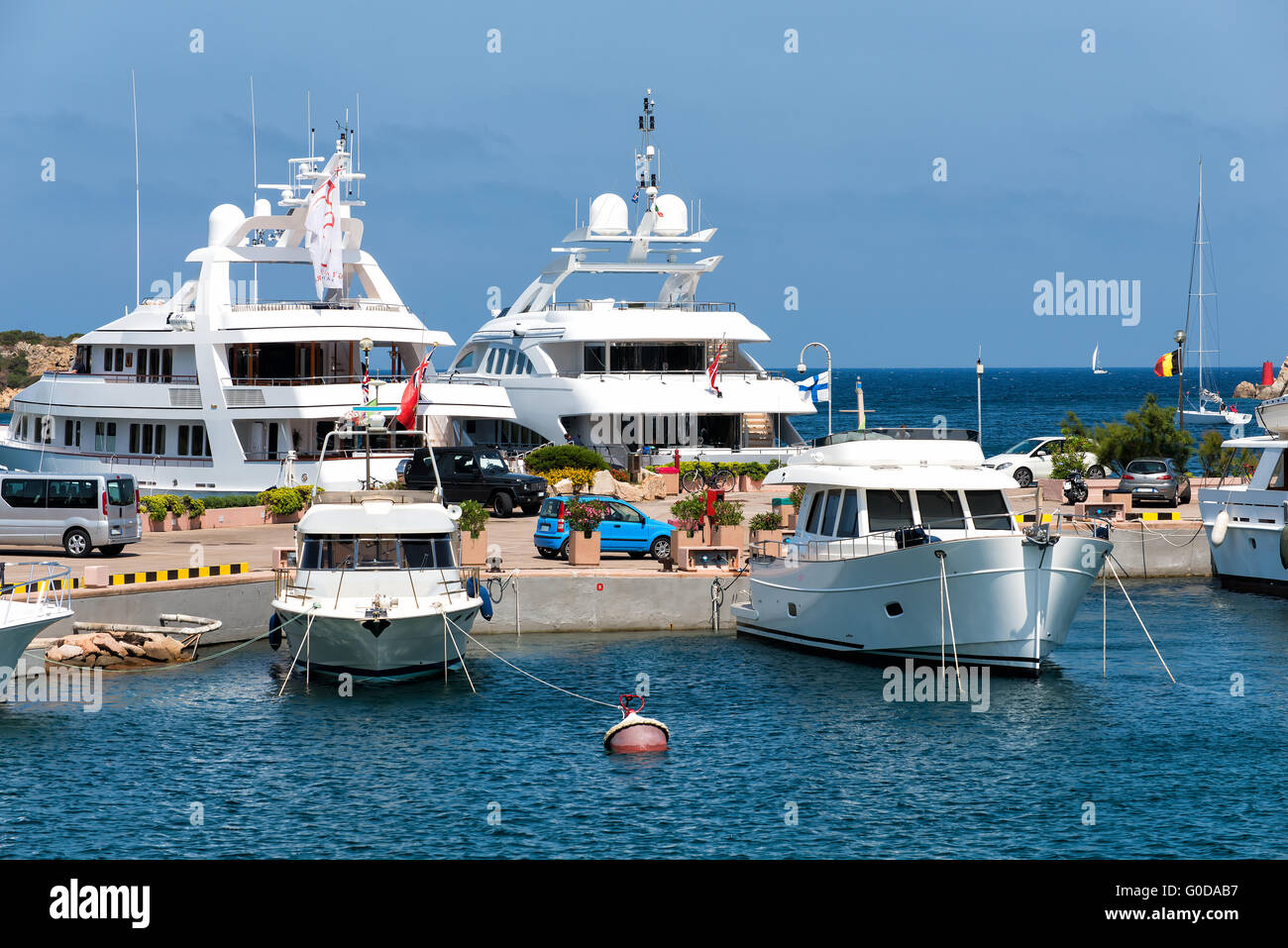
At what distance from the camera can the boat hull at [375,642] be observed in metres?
25.2

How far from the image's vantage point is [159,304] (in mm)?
52312

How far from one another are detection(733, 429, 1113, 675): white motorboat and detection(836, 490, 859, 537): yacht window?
23 mm

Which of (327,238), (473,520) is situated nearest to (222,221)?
(327,238)

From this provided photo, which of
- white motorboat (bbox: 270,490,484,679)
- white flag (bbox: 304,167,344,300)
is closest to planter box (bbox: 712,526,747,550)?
white motorboat (bbox: 270,490,484,679)

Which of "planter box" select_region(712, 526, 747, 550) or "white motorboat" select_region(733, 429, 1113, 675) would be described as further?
"planter box" select_region(712, 526, 747, 550)

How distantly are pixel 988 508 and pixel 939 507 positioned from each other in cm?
92

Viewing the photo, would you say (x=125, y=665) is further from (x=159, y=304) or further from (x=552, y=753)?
(x=159, y=304)

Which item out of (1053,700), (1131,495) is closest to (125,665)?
(1053,700)

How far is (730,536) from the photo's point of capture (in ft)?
113

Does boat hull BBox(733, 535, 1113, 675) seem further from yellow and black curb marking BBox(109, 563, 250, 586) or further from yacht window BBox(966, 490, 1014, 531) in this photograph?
yellow and black curb marking BBox(109, 563, 250, 586)

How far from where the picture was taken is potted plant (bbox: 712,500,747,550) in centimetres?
3450

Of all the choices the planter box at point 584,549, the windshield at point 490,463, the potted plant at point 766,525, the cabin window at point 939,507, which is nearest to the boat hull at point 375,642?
the planter box at point 584,549
